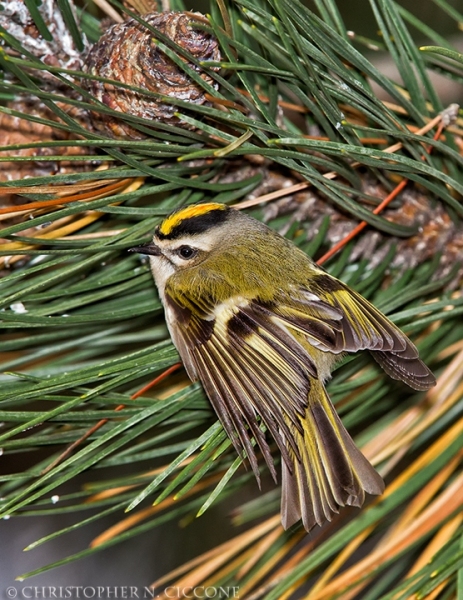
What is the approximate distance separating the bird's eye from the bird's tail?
0.38 meters

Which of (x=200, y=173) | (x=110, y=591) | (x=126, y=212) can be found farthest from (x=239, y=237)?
(x=110, y=591)

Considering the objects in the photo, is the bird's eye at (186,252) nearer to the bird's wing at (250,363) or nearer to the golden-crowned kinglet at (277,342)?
the golden-crowned kinglet at (277,342)

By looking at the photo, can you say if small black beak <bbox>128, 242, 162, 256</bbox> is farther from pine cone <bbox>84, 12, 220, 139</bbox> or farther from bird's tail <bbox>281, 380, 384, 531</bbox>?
bird's tail <bbox>281, 380, 384, 531</bbox>

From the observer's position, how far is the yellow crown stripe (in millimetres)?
1166

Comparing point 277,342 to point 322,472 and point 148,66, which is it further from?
point 148,66

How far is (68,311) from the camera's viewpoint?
1.05 m

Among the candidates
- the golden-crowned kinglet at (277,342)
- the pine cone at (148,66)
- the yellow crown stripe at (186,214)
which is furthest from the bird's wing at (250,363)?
the pine cone at (148,66)

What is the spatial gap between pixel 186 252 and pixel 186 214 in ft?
0.83

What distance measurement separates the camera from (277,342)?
125cm

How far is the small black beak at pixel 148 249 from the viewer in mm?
1115

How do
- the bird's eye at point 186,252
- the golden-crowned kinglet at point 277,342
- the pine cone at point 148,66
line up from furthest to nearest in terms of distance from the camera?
1. the bird's eye at point 186,252
2. the golden-crowned kinglet at point 277,342
3. the pine cone at point 148,66

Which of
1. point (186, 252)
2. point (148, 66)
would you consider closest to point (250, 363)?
point (186, 252)

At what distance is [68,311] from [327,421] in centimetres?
46

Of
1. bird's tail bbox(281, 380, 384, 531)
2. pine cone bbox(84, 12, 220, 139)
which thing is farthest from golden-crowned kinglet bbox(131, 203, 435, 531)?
pine cone bbox(84, 12, 220, 139)
